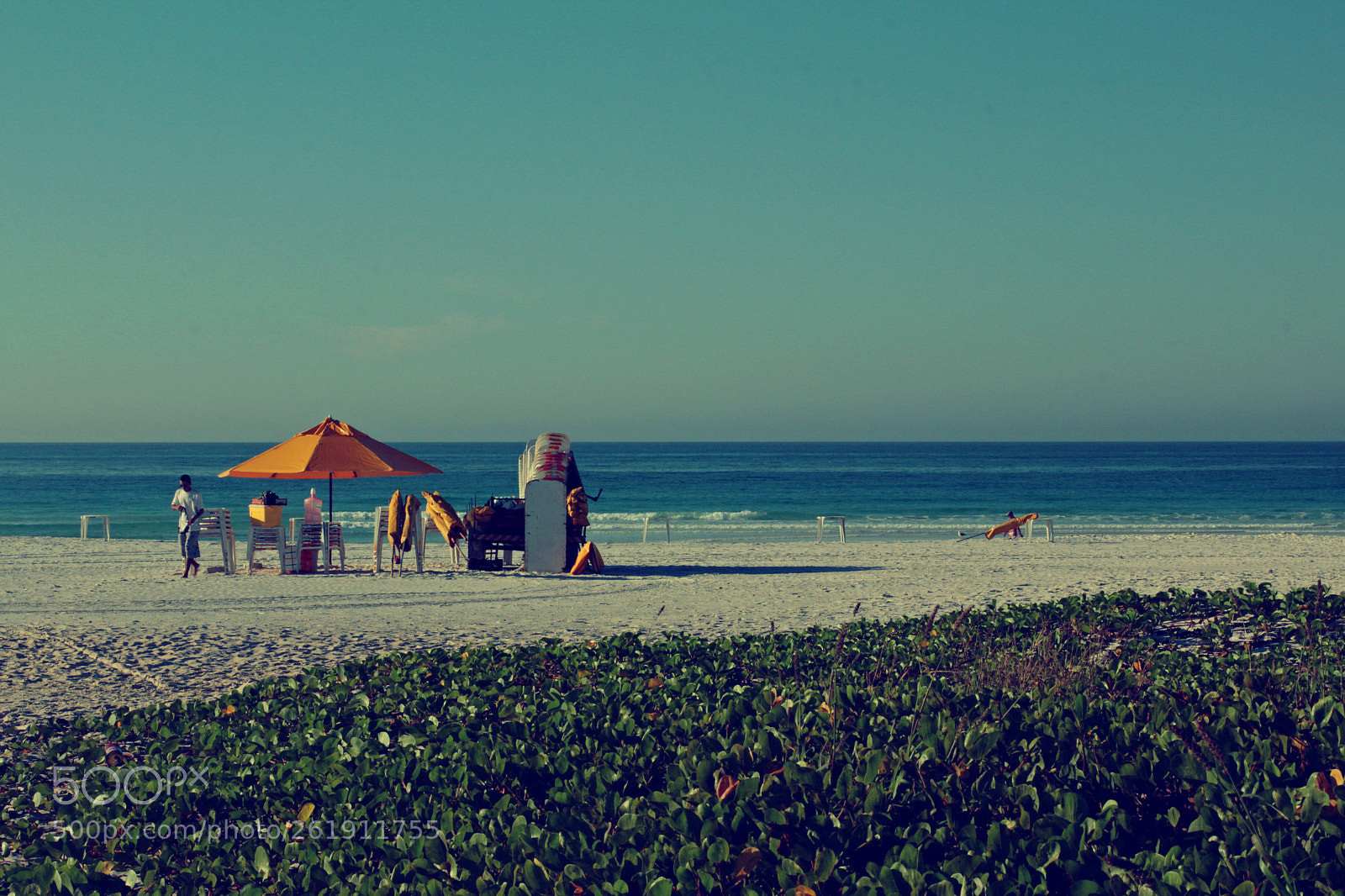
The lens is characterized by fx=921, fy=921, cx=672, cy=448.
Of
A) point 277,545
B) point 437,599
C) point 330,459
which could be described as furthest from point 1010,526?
point 277,545

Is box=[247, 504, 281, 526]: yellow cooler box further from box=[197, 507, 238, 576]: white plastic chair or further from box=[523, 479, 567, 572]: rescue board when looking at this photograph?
box=[523, 479, 567, 572]: rescue board

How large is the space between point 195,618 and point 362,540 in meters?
19.5

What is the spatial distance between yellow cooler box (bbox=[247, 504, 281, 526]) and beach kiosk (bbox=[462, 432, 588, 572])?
2821 mm

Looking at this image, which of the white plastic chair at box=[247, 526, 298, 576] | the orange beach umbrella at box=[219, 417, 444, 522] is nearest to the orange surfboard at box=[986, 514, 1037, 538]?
the orange beach umbrella at box=[219, 417, 444, 522]

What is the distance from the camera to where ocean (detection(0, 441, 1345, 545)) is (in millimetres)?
33844

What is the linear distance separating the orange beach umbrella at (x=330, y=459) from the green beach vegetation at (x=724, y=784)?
8573mm

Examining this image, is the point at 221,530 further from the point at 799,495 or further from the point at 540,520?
the point at 799,495

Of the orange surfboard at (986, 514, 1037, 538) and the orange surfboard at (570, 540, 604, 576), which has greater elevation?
the orange surfboard at (570, 540, 604, 576)

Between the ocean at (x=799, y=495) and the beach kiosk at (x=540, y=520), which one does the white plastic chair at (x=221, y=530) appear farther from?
the ocean at (x=799, y=495)

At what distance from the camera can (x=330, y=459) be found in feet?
45.3

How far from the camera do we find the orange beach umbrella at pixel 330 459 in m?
13.6

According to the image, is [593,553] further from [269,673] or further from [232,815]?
[232,815]

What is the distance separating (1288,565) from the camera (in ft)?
49.9

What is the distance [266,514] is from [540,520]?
13.7ft
